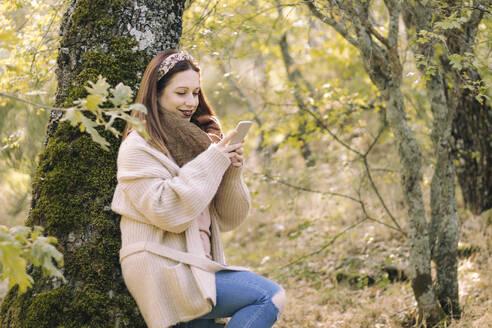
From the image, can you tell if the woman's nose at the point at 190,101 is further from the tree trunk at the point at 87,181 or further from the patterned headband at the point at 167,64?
the tree trunk at the point at 87,181

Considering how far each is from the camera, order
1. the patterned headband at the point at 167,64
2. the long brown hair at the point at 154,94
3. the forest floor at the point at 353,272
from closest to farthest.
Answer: the long brown hair at the point at 154,94
the patterned headband at the point at 167,64
the forest floor at the point at 353,272

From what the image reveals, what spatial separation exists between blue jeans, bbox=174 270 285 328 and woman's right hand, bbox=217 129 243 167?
538mm

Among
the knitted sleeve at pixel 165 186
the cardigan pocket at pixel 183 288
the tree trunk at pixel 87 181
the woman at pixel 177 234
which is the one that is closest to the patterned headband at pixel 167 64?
the woman at pixel 177 234

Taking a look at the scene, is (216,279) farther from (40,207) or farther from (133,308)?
(40,207)

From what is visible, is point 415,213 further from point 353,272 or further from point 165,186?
point 165,186

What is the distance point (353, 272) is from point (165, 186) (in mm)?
3738

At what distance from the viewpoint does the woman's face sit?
2.47 meters

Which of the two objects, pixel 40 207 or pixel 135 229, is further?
pixel 40 207

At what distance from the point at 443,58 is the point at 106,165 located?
2.94 metres

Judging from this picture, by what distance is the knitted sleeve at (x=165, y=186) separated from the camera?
2094 millimetres

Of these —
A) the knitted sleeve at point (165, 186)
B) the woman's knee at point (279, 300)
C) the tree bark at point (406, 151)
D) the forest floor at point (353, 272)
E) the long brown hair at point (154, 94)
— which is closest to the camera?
the knitted sleeve at point (165, 186)

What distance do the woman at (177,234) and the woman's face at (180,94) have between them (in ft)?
0.27

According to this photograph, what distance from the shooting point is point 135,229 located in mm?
2213

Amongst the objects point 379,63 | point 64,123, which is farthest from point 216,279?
point 379,63
